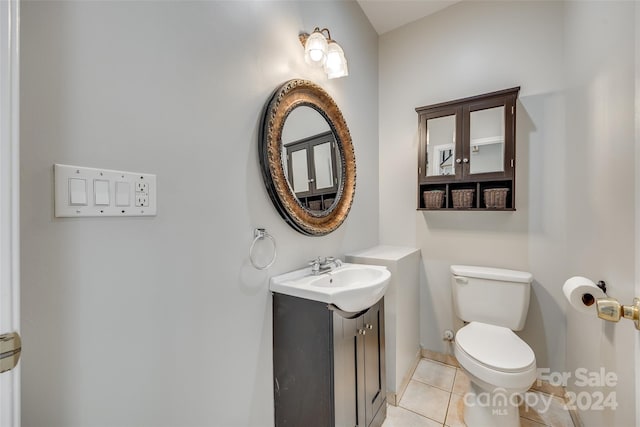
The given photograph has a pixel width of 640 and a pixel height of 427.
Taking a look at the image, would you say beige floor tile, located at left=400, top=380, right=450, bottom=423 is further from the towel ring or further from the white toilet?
the towel ring

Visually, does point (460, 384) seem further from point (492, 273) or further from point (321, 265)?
point (321, 265)

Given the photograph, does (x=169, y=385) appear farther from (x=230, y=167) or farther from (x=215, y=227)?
(x=230, y=167)

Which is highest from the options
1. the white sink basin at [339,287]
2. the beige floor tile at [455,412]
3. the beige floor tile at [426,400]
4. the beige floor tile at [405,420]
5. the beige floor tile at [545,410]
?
the white sink basin at [339,287]

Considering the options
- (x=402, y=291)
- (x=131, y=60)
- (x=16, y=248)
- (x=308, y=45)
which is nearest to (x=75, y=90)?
(x=131, y=60)

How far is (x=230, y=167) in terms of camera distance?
1.06 metres

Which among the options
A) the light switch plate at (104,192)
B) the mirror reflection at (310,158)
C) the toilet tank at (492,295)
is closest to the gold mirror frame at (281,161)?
the mirror reflection at (310,158)

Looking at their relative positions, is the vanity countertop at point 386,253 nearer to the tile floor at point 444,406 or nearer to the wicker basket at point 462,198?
the wicker basket at point 462,198

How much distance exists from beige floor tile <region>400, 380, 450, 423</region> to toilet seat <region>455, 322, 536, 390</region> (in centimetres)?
41

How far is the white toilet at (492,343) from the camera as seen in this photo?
130 cm

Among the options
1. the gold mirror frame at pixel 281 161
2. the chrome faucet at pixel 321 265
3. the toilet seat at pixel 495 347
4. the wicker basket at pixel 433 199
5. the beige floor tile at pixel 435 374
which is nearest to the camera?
the gold mirror frame at pixel 281 161

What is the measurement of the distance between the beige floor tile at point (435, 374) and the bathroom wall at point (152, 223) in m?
1.28

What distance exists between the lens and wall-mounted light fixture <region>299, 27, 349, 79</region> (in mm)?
1406

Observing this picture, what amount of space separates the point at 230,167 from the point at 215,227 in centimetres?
26

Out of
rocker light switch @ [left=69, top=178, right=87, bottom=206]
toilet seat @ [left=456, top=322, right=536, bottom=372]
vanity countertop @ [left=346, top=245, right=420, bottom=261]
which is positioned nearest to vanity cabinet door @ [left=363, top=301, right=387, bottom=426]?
vanity countertop @ [left=346, top=245, right=420, bottom=261]
